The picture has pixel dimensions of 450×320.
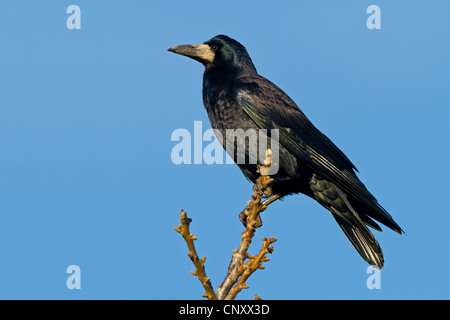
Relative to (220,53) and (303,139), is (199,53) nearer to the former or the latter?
(220,53)

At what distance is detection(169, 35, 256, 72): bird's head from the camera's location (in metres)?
6.54

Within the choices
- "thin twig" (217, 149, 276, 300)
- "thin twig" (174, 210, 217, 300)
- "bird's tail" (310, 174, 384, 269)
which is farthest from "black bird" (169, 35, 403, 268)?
"thin twig" (174, 210, 217, 300)

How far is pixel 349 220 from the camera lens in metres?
5.65

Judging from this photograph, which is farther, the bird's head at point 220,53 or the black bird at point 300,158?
the bird's head at point 220,53

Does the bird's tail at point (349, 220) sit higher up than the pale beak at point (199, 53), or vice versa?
the pale beak at point (199, 53)

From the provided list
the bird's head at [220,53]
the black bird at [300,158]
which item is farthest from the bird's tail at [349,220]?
the bird's head at [220,53]

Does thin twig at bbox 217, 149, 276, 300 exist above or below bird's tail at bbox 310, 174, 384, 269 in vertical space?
below

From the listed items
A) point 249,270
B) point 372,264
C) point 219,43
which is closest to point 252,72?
point 219,43

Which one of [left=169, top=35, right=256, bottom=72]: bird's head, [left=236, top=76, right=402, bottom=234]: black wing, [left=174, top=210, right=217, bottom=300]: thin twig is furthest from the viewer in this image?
[left=169, top=35, right=256, bottom=72]: bird's head

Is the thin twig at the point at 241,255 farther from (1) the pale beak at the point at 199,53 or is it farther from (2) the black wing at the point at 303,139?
(1) the pale beak at the point at 199,53

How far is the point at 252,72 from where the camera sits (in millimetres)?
6594

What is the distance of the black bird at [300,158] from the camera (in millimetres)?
5551

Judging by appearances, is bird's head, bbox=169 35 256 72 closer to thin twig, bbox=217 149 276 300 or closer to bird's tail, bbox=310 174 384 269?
bird's tail, bbox=310 174 384 269

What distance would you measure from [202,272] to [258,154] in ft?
8.30
